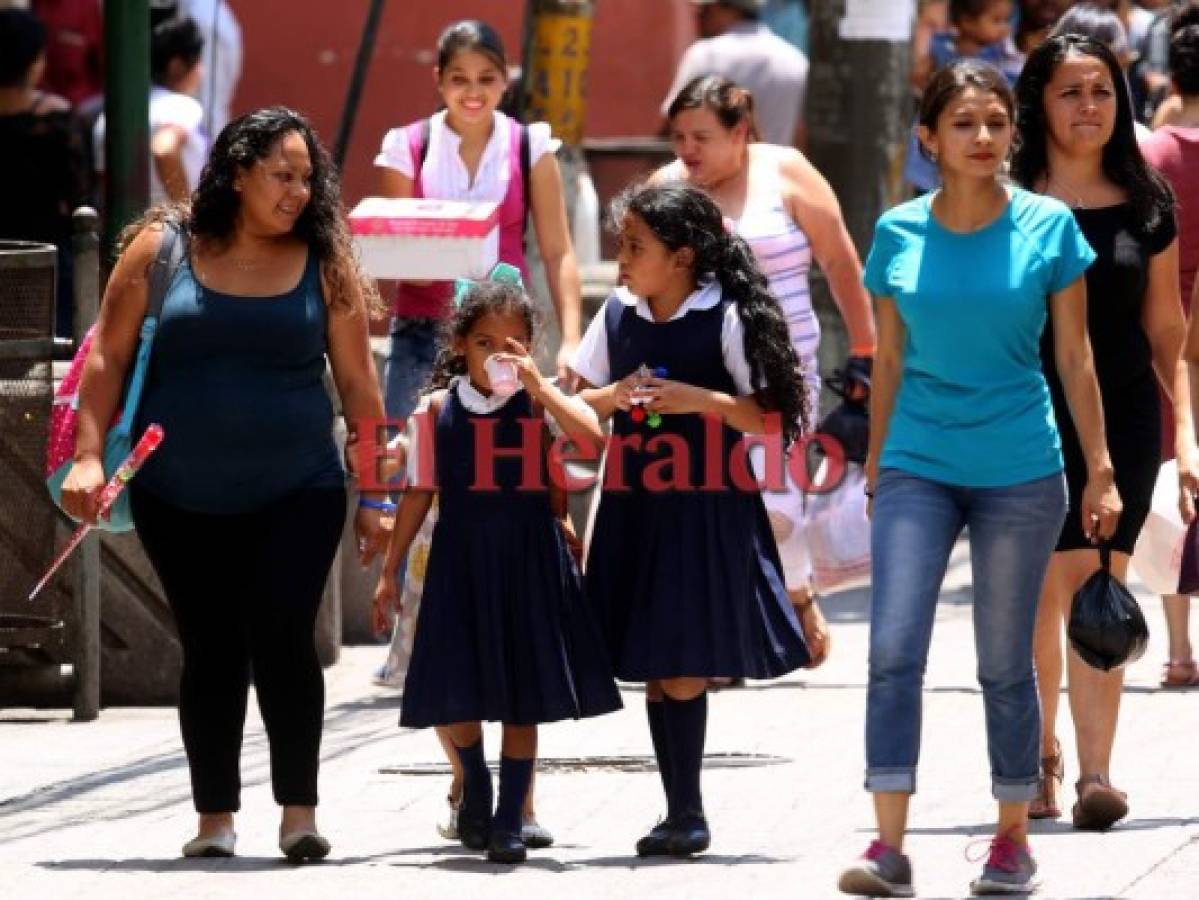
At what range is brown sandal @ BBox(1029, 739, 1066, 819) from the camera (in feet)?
27.8

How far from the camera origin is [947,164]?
7.55 metres

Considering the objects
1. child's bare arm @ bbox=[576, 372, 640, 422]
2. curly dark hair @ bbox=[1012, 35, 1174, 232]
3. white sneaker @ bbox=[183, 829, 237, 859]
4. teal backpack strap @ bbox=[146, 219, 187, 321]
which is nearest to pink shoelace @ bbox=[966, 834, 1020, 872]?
child's bare arm @ bbox=[576, 372, 640, 422]

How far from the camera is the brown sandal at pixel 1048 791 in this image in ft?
27.8

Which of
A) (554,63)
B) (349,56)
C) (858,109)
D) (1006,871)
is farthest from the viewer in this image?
(349,56)

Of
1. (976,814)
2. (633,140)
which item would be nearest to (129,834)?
(976,814)

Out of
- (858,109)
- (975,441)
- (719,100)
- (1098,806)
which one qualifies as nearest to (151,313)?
(975,441)

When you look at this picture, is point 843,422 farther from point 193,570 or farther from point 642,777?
point 193,570

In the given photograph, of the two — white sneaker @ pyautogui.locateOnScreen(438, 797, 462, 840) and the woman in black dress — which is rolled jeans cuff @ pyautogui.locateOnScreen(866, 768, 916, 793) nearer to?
the woman in black dress

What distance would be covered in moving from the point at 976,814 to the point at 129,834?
2092 mm

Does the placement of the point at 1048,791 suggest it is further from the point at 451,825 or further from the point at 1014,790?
the point at 451,825

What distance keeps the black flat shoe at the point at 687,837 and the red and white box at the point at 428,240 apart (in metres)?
2.48

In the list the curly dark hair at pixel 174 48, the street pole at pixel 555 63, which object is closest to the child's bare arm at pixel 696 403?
the curly dark hair at pixel 174 48

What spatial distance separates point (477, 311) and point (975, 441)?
1.30 m

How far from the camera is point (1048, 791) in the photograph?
848 centimetres
